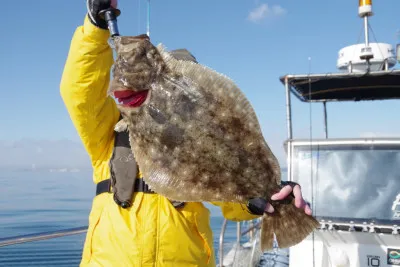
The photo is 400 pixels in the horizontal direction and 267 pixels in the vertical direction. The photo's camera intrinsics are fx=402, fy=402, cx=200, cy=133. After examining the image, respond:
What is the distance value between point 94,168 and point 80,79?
710mm

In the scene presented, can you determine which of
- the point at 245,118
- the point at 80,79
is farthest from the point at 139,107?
the point at 245,118

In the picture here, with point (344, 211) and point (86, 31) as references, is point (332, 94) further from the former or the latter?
point (86, 31)

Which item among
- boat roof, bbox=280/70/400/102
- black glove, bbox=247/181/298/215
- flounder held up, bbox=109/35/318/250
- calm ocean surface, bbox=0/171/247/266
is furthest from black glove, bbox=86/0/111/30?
calm ocean surface, bbox=0/171/247/266

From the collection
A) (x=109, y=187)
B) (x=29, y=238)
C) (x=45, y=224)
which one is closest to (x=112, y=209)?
(x=109, y=187)

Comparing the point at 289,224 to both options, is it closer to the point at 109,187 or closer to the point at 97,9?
the point at 109,187

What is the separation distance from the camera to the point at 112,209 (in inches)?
102

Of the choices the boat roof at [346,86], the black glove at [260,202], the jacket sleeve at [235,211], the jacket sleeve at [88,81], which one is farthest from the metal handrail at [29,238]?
the boat roof at [346,86]

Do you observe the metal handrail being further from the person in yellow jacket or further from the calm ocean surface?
the calm ocean surface

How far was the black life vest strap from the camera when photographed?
8.52ft

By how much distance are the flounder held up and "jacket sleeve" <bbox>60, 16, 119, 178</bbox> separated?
0.23m

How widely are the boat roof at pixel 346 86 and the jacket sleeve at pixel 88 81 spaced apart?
3.61 metres

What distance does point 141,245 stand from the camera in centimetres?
246

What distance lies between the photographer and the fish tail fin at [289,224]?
229 centimetres

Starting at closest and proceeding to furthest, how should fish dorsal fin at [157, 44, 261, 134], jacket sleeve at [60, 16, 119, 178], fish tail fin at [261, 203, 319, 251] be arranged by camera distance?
fish dorsal fin at [157, 44, 261, 134] < fish tail fin at [261, 203, 319, 251] < jacket sleeve at [60, 16, 119, 178]
